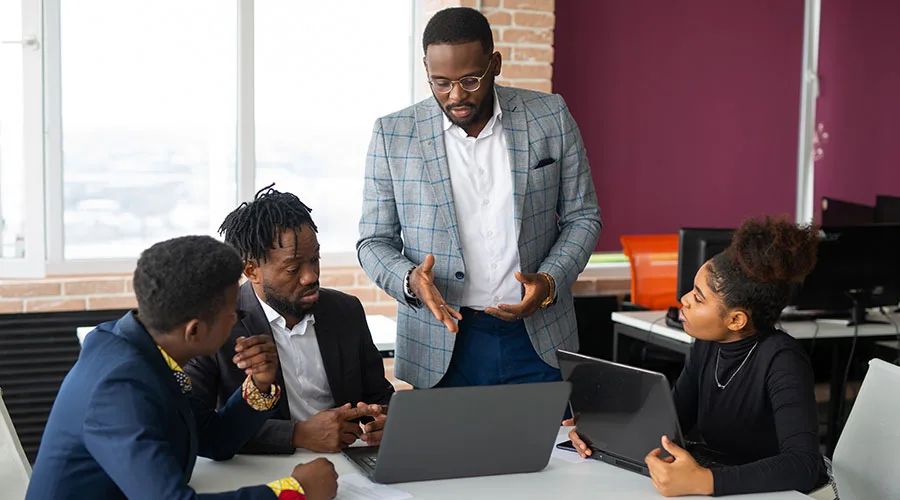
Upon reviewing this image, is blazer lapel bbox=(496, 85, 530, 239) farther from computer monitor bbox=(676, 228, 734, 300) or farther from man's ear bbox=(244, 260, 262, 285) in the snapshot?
computer monitor bbox=(676, 228, 734, 300)

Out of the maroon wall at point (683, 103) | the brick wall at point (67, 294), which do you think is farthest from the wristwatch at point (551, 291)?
the maroon wall at point (683, 103)

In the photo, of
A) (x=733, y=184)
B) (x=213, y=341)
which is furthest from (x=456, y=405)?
(x=733, y=184)

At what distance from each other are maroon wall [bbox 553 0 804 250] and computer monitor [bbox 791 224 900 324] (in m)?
1.37

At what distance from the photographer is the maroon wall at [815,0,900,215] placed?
560 cm

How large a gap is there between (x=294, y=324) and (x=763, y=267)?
1.07 meters

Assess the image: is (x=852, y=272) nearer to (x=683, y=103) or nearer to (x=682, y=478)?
(x=683, y=103)

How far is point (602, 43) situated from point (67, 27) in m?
2.54

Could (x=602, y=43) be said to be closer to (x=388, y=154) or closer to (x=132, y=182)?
(x=132, y=182)

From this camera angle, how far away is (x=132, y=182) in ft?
14.0

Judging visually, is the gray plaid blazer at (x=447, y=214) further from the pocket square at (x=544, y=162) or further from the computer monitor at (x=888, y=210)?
the computer monitor at (x=888, y=210)

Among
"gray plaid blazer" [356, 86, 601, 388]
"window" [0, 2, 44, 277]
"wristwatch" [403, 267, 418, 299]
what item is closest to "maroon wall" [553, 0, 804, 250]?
"window" [0, 2, 44, 277]

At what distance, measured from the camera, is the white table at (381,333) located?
310 cm

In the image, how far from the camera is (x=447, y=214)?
7.87 ft

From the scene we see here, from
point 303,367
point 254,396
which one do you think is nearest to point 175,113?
point 303,367
